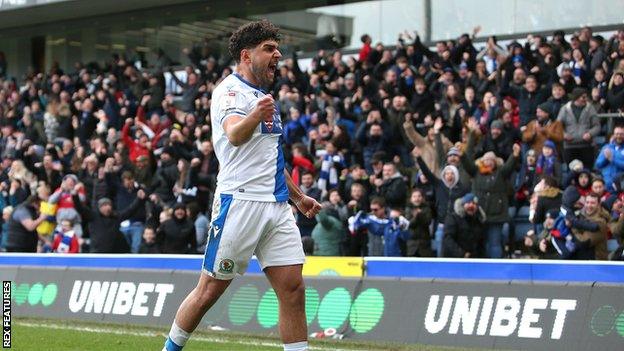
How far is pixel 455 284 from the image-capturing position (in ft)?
38.4

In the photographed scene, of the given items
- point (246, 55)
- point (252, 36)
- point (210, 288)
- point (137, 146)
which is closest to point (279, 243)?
point (210, 288)

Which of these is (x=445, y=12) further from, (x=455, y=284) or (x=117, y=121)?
(x=455, y=284)

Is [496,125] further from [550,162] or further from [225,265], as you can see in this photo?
[225,265]

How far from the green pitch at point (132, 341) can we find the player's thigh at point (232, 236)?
3076 mm

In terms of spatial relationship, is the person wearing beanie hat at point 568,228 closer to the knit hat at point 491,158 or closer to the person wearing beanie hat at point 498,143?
the knit hat at point 491,158

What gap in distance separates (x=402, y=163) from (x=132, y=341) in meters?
7.62

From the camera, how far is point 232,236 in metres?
7.59

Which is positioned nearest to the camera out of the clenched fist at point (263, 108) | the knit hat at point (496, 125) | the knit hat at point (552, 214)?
the clenched fist at point (263, 108)

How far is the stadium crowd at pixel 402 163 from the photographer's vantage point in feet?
50.9

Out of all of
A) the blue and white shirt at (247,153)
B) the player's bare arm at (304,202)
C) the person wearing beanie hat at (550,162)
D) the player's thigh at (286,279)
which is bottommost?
the person wearing beanie hat at (550,162)

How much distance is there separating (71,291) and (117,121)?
942 cm

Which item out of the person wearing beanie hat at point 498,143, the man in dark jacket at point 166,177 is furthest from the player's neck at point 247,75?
the man in dark jacket at point 166,177

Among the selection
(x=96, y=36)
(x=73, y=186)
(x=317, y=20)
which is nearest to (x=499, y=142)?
(x=73, y=186)

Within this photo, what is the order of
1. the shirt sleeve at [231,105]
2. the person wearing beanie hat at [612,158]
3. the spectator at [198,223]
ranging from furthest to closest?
1. the spectator at [198,223]
2. the person wearing beanie hat at [612,158]
3. the shirt sleeve at [231,105]
